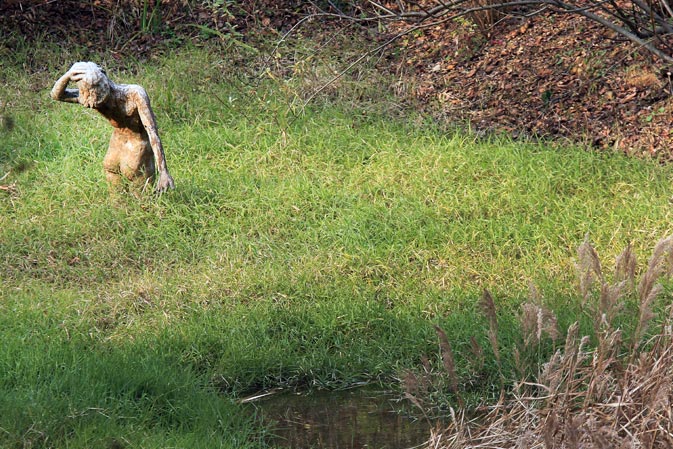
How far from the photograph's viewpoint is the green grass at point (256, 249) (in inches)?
171

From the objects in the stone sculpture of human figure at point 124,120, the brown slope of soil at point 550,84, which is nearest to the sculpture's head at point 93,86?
the stone sculpture of human figure at point 124,120

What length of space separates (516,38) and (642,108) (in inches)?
66.5

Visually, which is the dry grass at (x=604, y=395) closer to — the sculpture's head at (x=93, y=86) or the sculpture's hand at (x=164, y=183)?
the sculpture's hand at (x=164, y=183)

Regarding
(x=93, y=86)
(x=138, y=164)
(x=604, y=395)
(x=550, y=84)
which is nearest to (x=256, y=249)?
(x=138, y=164)

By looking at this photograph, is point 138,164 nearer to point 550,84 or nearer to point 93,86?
point 93,86

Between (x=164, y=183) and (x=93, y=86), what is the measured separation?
2.53 feet

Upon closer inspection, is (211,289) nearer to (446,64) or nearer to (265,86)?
(265,86)

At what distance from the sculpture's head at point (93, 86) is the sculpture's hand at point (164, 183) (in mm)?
612

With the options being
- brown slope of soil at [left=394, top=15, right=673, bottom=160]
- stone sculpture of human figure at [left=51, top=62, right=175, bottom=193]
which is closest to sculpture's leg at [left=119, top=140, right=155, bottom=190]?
stone sculpture of human figure at [left=51, top=62, right=175, bottom=193]

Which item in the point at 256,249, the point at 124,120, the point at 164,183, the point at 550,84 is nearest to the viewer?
the point at 256,249

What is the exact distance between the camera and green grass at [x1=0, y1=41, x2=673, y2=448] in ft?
14.2

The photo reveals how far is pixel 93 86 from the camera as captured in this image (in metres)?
6.17

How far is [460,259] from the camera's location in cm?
579

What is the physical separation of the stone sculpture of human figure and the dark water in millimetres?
2310
